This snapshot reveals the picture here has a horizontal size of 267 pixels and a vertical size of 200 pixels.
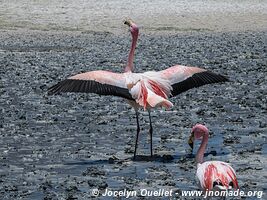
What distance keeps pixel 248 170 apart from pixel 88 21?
30355 mm

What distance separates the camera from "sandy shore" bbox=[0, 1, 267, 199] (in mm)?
11922

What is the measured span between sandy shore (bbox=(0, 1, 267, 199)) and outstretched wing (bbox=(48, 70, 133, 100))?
3.64 feet

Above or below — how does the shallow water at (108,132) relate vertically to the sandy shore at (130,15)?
below

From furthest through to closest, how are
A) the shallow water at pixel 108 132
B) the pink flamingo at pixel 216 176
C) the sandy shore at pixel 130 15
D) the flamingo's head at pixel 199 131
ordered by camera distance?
the sandy shore at pixel 130 15 < the shallow water at pixel 108 132 < the flamingo's head at pixel 199 131 < the pink flamingo at pixel 216 176

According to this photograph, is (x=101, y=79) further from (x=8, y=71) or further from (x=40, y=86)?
(x=8, y=71)

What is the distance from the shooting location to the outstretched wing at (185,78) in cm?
Answer: 1345

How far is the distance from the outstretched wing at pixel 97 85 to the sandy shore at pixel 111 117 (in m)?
1.11

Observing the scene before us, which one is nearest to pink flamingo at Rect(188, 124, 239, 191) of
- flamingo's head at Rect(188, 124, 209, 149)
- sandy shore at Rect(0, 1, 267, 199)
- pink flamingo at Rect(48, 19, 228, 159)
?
flamingo's head at Rect(188, 124, 209, 149)

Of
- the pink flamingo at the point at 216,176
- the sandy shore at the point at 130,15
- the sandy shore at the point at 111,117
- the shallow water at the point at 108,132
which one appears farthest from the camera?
the sandy shore at the point at 130,15

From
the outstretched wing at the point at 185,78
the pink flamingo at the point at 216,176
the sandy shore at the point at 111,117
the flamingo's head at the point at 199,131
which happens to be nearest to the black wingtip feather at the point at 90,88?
the outstretched wing at the point at 185,78

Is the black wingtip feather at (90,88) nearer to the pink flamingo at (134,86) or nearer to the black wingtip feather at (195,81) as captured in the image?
the pink flamingo at (134,86)

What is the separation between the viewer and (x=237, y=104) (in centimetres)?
1881

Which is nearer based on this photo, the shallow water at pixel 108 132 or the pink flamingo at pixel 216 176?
the pink flamingo at pixel 216 176

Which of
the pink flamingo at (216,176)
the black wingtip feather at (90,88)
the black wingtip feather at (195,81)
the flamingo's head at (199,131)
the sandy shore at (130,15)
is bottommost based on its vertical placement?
the pink flamingo at (216,176)
